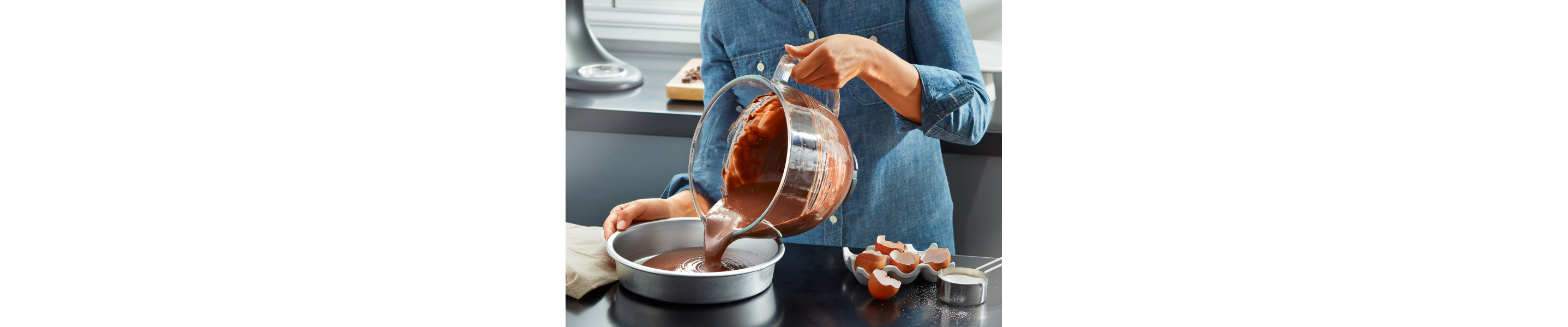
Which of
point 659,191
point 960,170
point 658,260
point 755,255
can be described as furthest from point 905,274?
point 659,191

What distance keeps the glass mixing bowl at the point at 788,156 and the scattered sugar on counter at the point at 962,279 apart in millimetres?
138

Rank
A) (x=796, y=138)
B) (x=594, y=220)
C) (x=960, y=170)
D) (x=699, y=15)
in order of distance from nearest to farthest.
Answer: (x=796, y=138), (x=960, y=170), (x=594, y=220), (x=699, y=15)

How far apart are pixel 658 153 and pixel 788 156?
1052mm

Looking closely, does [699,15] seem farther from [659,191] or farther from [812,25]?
[812,25]

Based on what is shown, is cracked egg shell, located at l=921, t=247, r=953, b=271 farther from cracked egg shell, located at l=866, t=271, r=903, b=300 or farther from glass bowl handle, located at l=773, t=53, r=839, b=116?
glass bowl handle, located at l=773, t=53, r=839, b=116

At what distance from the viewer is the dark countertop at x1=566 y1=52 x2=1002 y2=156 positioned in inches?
63.3

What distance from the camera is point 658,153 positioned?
1.72 m

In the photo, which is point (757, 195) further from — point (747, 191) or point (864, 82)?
point (864, 82)

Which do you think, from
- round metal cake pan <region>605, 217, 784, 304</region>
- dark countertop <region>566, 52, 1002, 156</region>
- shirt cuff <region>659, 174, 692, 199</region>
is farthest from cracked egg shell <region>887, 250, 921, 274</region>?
dark countertop <region>566, 52, 1002, 156</region>

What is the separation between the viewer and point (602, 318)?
0.75 m

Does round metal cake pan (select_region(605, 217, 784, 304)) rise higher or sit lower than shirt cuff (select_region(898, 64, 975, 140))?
lower

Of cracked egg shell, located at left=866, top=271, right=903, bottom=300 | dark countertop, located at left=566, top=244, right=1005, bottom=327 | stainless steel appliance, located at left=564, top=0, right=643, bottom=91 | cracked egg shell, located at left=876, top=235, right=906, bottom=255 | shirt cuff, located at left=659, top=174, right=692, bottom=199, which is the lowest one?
dark countertop, located at left=566, top=244, right=1005, bottom=327

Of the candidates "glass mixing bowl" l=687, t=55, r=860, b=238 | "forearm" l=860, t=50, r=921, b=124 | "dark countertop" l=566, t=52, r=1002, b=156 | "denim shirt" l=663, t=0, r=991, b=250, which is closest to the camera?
"glass mixing bowl" l=687, t=55, r=860, b=238

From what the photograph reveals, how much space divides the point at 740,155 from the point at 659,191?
86 cm
